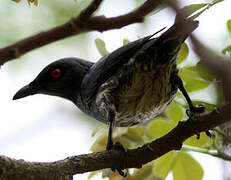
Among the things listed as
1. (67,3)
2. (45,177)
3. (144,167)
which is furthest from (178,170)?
(67,3)

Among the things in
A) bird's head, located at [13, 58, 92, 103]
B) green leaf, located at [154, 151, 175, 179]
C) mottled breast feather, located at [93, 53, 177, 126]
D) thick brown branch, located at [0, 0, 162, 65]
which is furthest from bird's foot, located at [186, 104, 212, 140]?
bird's head, located at [13, 58, 92, 103]

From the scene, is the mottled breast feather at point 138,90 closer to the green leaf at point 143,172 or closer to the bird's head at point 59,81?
the bird's head at point 59,81

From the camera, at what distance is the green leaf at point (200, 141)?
218 cm

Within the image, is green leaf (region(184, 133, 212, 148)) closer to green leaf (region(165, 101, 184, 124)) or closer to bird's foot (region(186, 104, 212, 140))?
bird's foot (region(186, 104, 212, 140))

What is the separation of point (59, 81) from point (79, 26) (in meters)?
3.06

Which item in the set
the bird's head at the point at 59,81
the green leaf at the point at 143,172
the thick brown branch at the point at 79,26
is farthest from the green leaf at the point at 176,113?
the bird's head at the point at 59,81

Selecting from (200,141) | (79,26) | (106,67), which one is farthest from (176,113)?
(79,26)

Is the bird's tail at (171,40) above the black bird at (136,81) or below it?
above

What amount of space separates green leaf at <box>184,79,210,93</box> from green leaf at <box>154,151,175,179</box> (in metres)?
0.43

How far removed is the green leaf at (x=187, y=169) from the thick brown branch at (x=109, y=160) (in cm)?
13

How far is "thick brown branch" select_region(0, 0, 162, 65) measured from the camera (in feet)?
2.72

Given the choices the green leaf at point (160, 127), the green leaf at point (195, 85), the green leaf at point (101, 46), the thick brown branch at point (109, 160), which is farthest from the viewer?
the green leaf at point (101, 46)

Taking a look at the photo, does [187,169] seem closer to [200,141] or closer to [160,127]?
[200,141]

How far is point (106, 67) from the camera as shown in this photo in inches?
130
